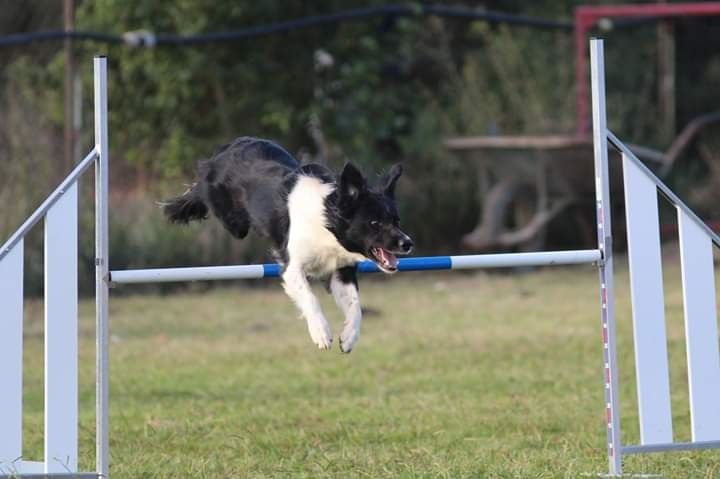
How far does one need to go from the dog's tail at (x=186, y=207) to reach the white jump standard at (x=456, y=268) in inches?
52.9

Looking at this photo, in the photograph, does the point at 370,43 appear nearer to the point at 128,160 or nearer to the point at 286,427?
the point at 128,160

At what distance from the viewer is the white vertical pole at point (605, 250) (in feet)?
17.1

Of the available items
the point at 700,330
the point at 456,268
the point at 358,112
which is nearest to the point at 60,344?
the point at 456,268

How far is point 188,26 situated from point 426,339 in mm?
6375

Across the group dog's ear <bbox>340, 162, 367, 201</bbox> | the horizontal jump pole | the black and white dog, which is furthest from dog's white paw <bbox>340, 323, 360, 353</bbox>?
dog's ear <bbox>340, 162, 367, 201</bbox>

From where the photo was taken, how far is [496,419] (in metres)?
7.31

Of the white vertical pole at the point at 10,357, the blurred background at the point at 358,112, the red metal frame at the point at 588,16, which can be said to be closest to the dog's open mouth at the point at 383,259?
the white vertical pole at the point at 10,357

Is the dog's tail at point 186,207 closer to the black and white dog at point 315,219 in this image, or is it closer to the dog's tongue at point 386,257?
the black and white dog at point 315,219

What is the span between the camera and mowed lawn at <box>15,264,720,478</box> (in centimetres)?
602

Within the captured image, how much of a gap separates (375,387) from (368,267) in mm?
3466

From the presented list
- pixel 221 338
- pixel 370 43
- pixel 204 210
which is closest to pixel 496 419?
pixel 204 210

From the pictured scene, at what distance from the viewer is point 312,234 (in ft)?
18.0

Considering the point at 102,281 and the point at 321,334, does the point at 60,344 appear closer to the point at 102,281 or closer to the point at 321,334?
the point at 102,281

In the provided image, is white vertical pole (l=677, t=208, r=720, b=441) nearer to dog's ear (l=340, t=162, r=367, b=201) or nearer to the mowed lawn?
the mowed lawn
